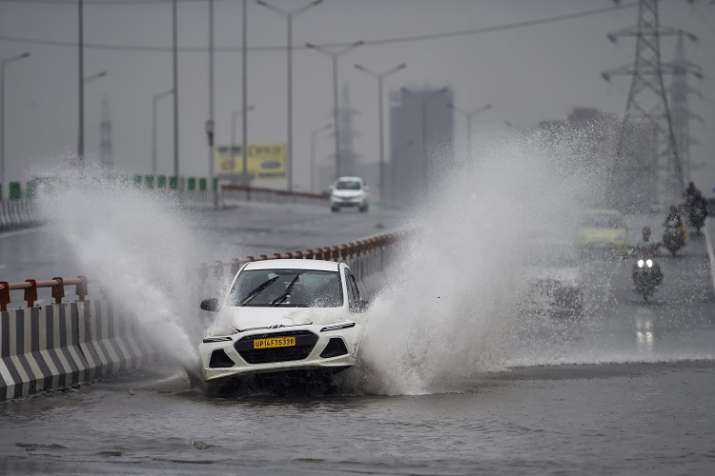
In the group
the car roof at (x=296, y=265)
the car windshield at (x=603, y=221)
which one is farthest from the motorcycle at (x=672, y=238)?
the car roof at (x=296, y=265)

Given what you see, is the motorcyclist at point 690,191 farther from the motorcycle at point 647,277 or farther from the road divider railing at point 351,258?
the motorcycle at point 647,277

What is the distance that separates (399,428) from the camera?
42.2ft

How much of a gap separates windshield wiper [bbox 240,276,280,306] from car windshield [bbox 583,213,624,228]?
2463cm

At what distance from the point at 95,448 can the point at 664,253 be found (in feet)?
126

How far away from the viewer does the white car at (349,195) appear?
88.2 meters

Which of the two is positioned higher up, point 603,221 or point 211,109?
point 211,109

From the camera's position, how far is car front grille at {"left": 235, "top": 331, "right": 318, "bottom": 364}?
1555 cm

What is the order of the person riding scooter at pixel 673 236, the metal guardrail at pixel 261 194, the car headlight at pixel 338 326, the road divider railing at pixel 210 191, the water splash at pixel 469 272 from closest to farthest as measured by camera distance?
the car headlight at pixel 338 326 < the water splash at pixel 469 272 < the person riding scooter at pixel 673 236 < the road divider railing at pixel 210 191 < the metal guardrail at pixel 261 194

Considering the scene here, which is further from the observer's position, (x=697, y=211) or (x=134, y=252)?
(x=697, y=211)

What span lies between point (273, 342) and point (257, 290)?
1474 mm

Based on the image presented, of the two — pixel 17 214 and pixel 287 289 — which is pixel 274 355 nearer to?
pixel 287 289

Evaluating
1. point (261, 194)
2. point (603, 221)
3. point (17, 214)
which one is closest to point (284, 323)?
point (603, 221)

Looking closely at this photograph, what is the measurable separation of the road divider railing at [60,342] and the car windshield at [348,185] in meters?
69.4

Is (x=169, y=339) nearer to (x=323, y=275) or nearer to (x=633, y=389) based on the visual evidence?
(x=323, y=275)
